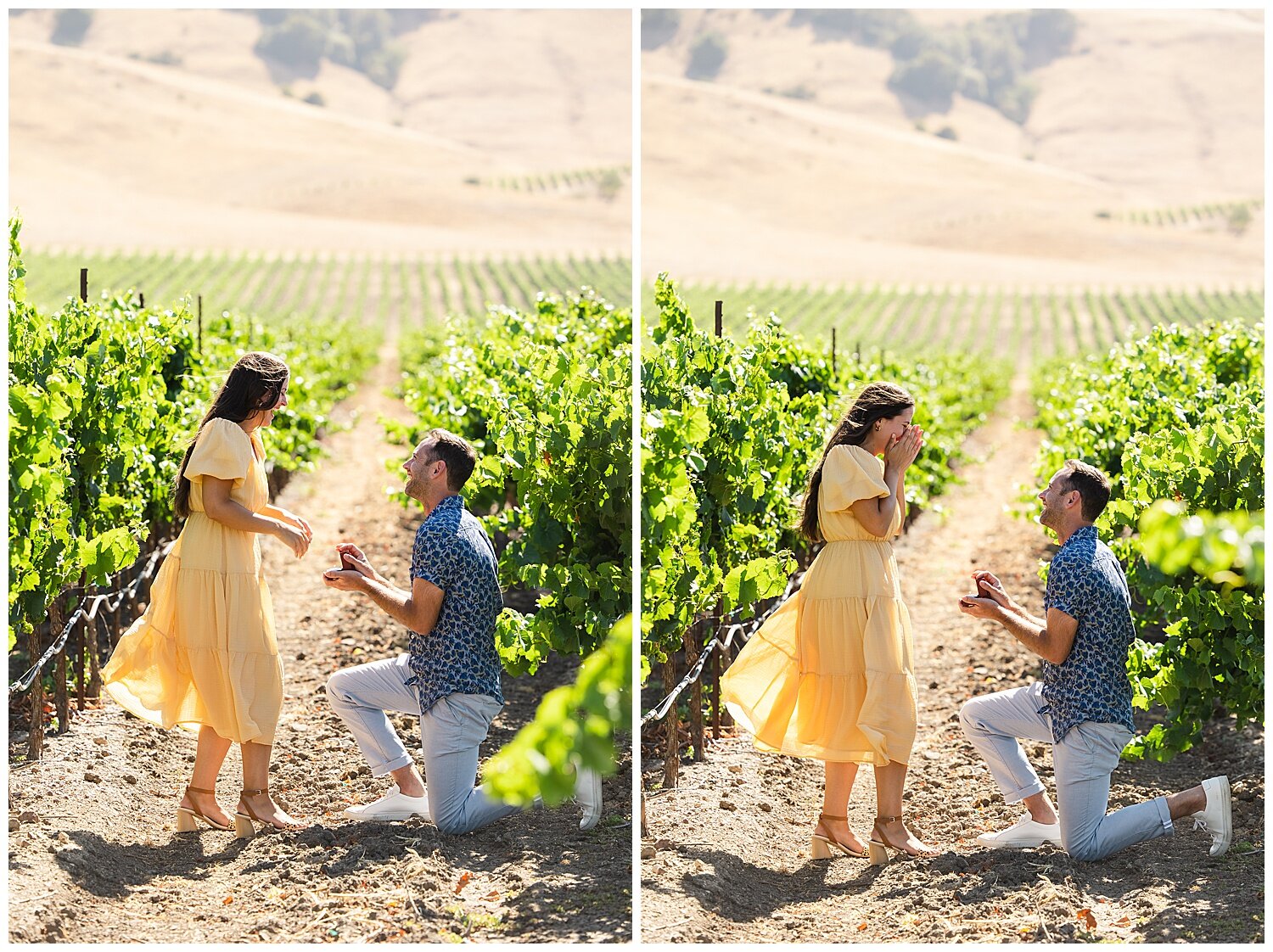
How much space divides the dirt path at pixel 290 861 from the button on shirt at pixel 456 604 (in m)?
0.54

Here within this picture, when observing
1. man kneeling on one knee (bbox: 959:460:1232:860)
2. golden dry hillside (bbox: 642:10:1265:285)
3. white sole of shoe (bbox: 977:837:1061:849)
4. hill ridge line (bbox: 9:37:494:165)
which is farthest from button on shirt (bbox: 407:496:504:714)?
hill ridge line (bbox: 9:37:494:165)

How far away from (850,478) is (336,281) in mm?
53293

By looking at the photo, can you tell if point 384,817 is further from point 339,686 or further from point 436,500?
point 436,500

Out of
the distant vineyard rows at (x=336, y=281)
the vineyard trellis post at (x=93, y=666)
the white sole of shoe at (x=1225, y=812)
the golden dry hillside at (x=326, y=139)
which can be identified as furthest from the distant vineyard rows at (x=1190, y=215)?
the vineyard trellis post at (x=93, y=666)

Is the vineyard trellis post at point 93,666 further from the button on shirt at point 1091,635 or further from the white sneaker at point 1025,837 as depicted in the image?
the button on shirt at point 1091,635

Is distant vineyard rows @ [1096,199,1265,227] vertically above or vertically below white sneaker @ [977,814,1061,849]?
above

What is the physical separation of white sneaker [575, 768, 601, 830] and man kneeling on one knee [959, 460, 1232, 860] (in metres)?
1.33

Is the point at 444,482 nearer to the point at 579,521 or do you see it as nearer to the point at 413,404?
the point at 579,521

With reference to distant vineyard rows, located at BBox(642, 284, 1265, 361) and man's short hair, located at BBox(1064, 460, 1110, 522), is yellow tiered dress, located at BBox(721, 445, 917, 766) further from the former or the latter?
distant vineyard rows, located at BBox(642, 284, 1265, 361)

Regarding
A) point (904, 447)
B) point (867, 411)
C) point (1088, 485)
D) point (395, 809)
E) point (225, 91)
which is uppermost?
point (225, 91)

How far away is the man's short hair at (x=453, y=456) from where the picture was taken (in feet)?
13.2

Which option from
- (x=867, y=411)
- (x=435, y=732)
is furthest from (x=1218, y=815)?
(x=435, y=732)

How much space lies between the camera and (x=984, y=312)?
52.2m

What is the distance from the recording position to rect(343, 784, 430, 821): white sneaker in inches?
169
